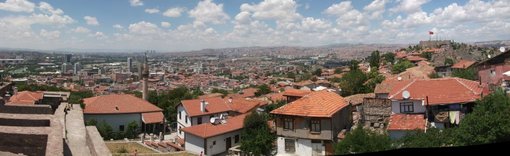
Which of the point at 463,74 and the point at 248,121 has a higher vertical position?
the point at 463,74

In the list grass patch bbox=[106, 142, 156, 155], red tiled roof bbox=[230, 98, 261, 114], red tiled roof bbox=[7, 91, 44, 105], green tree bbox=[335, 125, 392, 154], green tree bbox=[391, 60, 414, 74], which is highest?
green tree bbox=[391, 60, 414, 74]

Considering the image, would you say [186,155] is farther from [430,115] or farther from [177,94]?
[177,94]

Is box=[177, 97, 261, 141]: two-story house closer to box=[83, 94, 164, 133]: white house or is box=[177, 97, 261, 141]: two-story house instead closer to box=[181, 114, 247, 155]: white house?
box=[83, 94, 164, 133]: white house

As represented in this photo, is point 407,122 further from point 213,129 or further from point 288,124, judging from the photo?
point 213,129

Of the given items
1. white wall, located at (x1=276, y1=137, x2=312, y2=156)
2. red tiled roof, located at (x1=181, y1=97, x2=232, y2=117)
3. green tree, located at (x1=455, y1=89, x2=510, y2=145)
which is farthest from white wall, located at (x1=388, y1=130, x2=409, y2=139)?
red tiled roof, located at (x1=181, y1=97, x2=232, y2=117)

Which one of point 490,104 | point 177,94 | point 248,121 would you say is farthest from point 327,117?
point 177,94

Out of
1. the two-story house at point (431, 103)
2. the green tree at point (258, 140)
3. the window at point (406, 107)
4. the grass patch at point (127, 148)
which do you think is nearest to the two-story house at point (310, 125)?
the green tree at point (258, 140)
